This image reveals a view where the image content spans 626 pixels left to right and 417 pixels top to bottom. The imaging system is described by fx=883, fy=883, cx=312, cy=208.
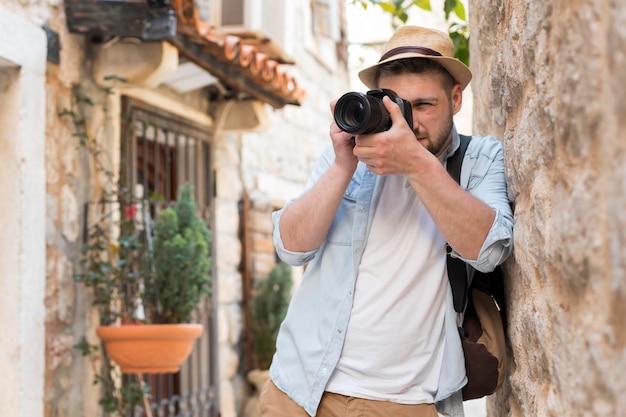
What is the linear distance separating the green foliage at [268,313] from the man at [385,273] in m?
4.12

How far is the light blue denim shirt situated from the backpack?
0.03 m

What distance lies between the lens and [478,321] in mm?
2076

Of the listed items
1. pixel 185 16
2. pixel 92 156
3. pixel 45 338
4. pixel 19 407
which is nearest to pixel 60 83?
pixel 92 156

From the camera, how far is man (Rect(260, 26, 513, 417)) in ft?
6.56

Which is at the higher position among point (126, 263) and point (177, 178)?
point (177, 178)

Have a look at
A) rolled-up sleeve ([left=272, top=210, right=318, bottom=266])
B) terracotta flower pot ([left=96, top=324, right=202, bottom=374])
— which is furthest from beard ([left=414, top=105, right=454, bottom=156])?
terracotta flower pot ([left=96, top=324, right=202, bottom=374])

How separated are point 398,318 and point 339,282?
0.17 metres

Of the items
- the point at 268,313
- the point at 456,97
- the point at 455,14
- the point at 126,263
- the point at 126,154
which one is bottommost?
the point at 268,313

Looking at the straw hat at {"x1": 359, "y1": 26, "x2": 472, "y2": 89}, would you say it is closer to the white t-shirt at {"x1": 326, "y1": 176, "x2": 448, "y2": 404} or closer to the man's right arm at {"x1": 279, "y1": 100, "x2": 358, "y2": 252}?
the man's right arm at {"x1": 279, "y1": 100, "x2": 358, "y2": 252}

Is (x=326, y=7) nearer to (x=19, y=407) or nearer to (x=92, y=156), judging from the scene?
(x=92, y=156)

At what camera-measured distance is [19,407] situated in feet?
11.4

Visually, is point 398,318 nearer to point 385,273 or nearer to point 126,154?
point 385,273

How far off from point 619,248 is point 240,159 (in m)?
5.41

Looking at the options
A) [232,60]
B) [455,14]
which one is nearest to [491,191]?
[455,14]
